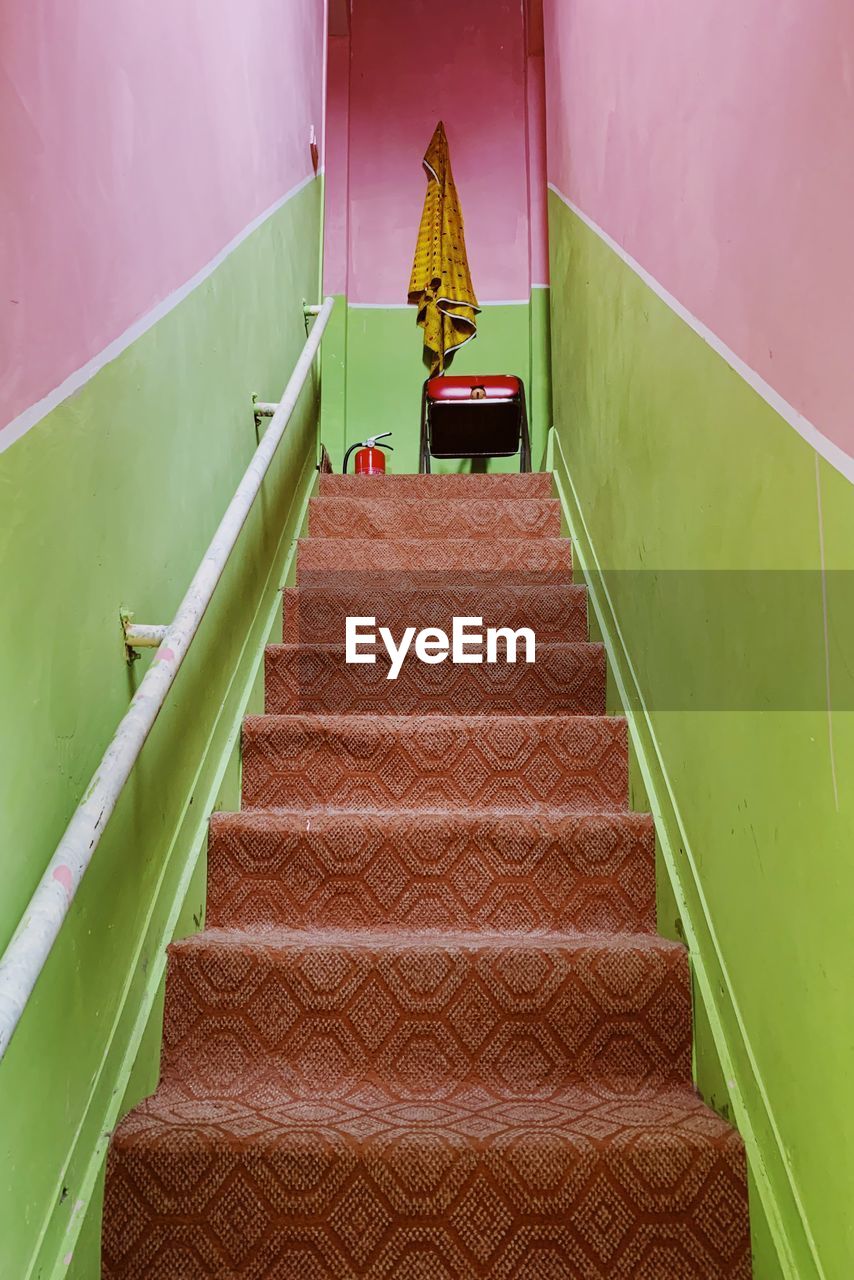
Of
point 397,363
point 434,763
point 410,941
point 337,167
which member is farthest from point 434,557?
point 337,167

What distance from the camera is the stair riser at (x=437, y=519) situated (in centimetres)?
296

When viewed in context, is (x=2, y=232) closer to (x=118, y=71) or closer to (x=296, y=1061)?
(x=118, y=71)

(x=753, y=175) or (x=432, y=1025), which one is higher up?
Result: (x=753, y=175)

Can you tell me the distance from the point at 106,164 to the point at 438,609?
1.29 m

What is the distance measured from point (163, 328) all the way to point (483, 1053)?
3.80 feet

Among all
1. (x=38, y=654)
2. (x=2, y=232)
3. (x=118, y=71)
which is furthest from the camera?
(x=118, y=71)

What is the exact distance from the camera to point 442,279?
4.25 m

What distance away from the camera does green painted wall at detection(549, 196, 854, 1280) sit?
102 centimetres

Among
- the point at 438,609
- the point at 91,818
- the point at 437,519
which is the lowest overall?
the point at 91,818

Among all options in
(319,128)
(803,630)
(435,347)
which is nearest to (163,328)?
(803,630)

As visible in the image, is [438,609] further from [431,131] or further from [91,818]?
[431,131]

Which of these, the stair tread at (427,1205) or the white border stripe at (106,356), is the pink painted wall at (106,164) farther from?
the stair tread at (427,1205)

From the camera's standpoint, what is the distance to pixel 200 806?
5.58 feet

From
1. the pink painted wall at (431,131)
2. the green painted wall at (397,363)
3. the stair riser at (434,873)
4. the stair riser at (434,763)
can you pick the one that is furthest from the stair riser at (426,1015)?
the pink painted wall at (431,131)
